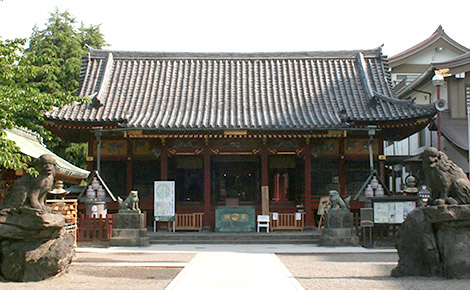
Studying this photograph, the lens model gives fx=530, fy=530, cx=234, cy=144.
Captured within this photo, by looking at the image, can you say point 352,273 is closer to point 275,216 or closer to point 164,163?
point 275,216

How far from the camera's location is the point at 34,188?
10945 millimetres

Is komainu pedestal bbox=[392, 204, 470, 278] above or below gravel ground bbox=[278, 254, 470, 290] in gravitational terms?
above

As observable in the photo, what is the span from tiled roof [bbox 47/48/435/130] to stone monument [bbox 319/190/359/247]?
360 centimetres

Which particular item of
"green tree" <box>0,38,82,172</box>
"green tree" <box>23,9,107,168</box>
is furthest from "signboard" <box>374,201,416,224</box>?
"green tree" <box>23,9,107,168</box>

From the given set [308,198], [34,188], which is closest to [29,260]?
[34,188]

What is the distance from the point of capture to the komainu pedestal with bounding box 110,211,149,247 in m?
18.4

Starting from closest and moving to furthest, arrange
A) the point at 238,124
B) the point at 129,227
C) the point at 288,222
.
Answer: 1. the point at 129,227
2. the point at 238,124
3. the point at 288,222

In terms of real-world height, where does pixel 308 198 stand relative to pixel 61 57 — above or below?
below

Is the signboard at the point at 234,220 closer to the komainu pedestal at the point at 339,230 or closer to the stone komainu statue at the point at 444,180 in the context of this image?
the komainu pedestal at the point at 339,230

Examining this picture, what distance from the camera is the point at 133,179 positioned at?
23.5 meters

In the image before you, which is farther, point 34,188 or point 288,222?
point 288,222

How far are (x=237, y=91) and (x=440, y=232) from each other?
15.0 m

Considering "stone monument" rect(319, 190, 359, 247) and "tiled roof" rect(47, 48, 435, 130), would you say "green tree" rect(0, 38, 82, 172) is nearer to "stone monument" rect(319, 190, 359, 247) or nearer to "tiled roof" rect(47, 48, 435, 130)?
"tiled roof" rect(47, 48, 435, 130)

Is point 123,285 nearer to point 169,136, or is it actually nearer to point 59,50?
point 169,136
